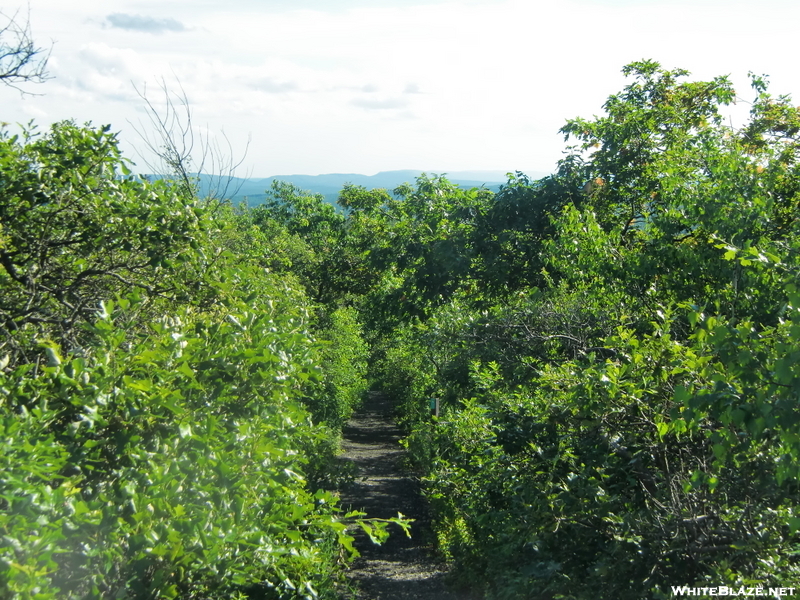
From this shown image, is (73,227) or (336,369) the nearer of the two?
(73,227)

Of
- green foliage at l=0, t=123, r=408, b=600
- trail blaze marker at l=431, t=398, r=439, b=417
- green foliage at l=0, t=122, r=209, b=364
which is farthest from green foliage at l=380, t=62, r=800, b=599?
green foliage at l=0, t=122, r=209, b=364

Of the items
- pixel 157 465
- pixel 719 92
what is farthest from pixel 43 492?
pixel 719 92

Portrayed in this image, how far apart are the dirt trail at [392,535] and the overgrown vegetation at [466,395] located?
156cm

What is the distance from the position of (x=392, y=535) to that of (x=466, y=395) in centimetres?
565

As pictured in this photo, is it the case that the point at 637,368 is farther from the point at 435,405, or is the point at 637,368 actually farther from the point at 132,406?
the point at 435,405

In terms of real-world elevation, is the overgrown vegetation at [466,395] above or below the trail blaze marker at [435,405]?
above

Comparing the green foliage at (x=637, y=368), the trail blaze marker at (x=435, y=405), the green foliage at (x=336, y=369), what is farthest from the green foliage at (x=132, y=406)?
the green foliage at (x=336, y=369)

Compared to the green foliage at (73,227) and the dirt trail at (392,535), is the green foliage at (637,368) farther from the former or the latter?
the green foliage at (73,227)

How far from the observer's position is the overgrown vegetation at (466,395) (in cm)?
285

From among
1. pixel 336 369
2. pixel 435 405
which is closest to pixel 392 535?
pixel 435 405

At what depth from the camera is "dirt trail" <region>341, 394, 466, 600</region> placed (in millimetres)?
11169

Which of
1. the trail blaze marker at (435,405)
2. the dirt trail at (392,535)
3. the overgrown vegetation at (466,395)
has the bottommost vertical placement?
the dirt trail at (392,535)

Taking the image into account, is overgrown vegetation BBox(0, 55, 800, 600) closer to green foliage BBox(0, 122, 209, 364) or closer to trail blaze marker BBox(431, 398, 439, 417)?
green foliage BBox(0, 122, 209, 364)

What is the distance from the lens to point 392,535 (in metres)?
14.9
